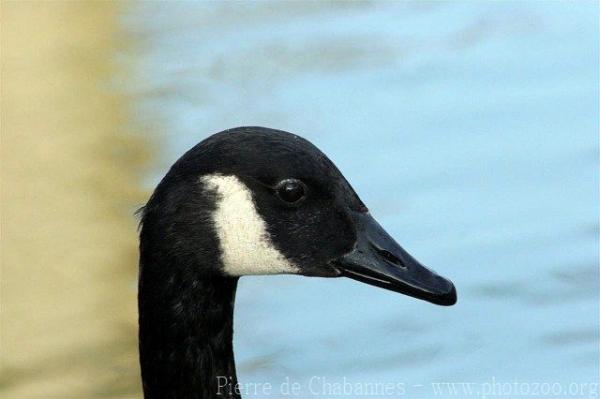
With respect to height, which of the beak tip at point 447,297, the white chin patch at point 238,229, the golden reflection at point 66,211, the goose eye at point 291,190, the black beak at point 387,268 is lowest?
the beak tip at point 447,297

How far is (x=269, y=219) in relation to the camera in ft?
16.7

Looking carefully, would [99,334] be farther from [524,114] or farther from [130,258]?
[524,114]

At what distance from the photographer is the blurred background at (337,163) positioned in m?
7.90

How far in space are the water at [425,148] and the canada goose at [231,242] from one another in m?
2.49

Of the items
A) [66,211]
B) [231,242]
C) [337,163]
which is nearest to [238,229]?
[231,242]

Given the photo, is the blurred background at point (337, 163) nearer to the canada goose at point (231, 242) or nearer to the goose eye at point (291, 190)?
the canada goose at point (231, 242)

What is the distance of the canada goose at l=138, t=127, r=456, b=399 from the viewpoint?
16.3 feet

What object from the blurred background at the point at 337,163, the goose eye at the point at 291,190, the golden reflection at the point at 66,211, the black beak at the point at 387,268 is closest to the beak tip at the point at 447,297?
the black beak at the point at 387,268

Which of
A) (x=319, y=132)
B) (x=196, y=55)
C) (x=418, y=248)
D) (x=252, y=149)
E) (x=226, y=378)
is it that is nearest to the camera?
(x=252, y=149)

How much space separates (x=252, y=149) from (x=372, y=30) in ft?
23.3

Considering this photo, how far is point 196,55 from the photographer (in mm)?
11664

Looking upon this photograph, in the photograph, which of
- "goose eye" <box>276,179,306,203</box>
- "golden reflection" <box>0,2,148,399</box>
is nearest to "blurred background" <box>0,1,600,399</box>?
"golden reflection" <box>0,2,148,399</box>

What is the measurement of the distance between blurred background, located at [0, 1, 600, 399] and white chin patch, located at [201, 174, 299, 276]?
2.60 meters

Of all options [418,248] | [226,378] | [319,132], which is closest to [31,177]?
[319,132]
